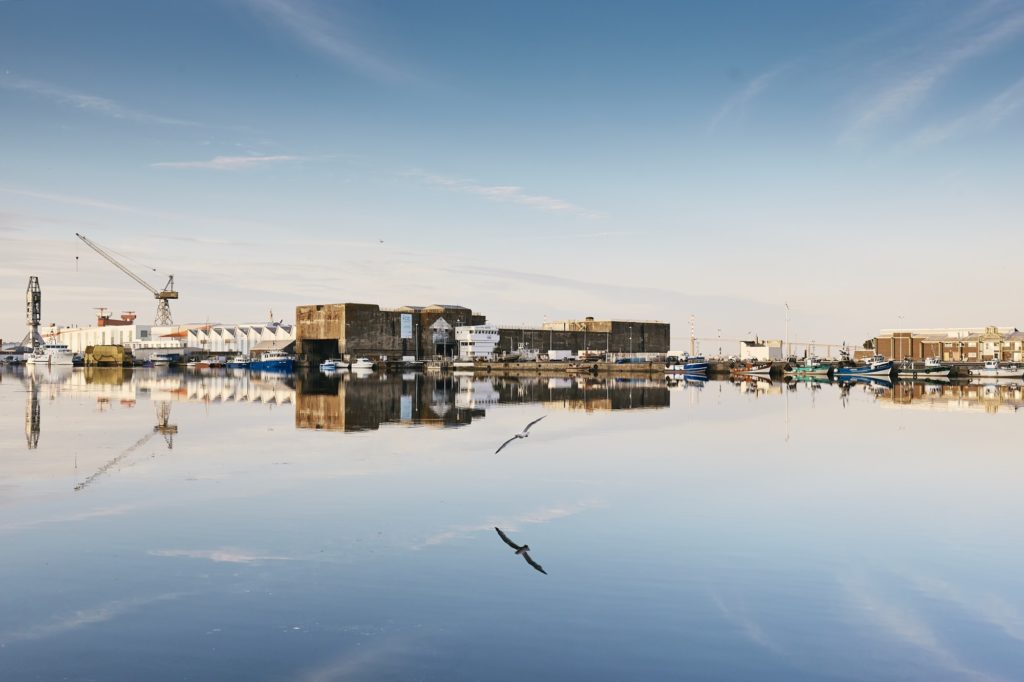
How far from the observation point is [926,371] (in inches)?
4272

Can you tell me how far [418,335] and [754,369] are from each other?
178 ft

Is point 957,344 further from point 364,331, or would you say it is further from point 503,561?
point 503,561

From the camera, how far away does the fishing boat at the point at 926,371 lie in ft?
350

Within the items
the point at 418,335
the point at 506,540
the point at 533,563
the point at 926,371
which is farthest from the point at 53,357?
the point at 533,563

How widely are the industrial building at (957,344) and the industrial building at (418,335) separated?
4897 cm

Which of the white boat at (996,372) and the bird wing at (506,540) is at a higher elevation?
the white boat at (996,372)

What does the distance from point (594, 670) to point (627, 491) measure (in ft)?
35.6

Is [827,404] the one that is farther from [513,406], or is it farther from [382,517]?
[382,517]

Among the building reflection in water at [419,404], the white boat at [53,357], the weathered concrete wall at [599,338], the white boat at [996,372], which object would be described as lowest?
the building reflection in water at [419,404]

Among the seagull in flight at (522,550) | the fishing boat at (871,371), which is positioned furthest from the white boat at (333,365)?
the seagull in flight at (522,550)

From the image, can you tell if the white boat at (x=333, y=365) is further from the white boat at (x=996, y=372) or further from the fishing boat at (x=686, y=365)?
the white boat at (x=996, y=372)

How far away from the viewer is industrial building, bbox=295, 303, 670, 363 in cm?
12744

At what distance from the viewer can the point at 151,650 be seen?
891cm

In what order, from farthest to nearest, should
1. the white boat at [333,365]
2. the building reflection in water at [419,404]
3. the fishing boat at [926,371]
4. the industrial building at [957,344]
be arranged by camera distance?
1. the industrial building at [957,344]
2. the white boat at [333,365]
3. the fishing boat at [926,371]
4. the building reflection in water at [419,404]
